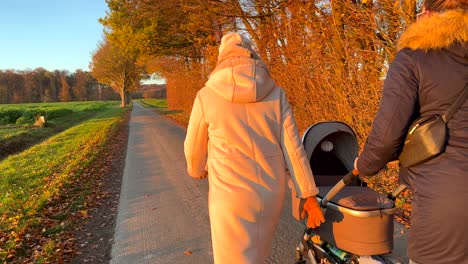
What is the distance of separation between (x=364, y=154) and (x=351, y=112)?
5.93 metres

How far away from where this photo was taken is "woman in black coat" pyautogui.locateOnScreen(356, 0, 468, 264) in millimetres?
1729

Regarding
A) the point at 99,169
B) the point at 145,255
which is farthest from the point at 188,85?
the point at 145,255

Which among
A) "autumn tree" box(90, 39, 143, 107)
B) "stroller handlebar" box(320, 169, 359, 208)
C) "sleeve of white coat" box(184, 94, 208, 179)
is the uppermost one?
"autumn tree" box(90, 39, 143, 107)

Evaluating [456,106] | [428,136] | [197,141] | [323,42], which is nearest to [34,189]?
[323,42]

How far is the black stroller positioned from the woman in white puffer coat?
181 mm

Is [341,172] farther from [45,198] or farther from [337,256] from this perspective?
[45,198]

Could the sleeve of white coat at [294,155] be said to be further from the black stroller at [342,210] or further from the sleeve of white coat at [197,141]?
the sleeve of white coat at [197,141]

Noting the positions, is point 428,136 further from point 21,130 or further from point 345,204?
point 21,130

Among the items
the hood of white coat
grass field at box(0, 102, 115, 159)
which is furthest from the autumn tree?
the hood of white coat

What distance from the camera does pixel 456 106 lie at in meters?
1.72

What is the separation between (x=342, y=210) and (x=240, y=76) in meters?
1.12

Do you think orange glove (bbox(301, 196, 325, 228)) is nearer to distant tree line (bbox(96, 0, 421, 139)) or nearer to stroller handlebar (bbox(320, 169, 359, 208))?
stroller handlebar (bbox(320, 169, 359, 208))

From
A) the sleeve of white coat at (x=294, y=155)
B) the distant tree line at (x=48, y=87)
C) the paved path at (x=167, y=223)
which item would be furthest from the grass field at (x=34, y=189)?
the distant tree line at (x=48, y=87)

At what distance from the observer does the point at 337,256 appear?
2.86 meters
